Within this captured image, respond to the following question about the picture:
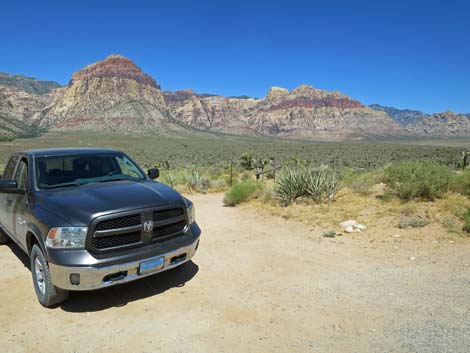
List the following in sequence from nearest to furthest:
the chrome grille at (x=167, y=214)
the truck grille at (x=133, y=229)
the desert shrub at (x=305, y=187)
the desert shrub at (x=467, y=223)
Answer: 1. the truck grille at (x=133, y=229)
2. the chrome grille at (x=167, y=214)
3. the desert shrub at (x=467, y=223)
4. the desert shrub at (x=305, y=187)

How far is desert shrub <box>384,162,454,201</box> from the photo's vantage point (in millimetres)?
8859

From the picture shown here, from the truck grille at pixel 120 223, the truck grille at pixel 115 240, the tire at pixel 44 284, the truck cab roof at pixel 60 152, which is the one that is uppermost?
the truck cab roof at pixel 60 152

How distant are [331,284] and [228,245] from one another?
101 inches

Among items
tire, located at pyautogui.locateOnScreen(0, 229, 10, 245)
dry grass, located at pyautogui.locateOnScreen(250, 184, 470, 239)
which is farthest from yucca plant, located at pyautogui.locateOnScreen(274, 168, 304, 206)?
tire, located at pyautogui.locateOnScreen(0, 229, 10, 245)

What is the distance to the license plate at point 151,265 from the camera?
13.4 feet

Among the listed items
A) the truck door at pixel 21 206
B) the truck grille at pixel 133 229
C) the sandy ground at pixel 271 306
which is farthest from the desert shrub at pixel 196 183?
the truck grille at pixel 133 229

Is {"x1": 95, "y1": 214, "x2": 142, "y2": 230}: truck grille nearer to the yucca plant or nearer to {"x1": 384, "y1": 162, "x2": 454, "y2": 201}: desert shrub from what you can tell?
the yucca plant

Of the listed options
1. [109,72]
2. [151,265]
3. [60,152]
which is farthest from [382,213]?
[109,72]

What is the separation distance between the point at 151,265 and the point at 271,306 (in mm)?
1513

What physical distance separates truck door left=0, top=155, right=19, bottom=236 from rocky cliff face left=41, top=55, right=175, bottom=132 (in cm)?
12344

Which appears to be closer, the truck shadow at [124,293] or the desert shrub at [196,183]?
the truck shadow at [124,293]

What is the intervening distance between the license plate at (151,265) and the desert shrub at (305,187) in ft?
20.8

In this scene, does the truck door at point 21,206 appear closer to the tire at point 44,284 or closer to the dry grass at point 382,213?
the tire at point 44,284

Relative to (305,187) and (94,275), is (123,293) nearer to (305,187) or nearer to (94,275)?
(94,275)
